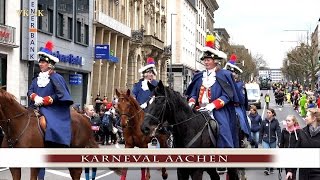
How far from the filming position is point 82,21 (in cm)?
4378

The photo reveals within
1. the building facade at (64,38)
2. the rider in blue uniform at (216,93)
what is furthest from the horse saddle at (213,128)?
the building facade at (64,38)

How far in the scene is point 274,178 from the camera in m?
16.5

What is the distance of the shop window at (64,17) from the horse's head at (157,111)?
101 ft

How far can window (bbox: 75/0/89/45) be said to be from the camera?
42969mm

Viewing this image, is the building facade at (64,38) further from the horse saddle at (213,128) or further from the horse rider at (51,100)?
the horse saddle at (213,128)

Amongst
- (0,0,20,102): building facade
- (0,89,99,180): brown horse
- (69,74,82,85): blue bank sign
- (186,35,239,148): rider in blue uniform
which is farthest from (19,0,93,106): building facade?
(186,35,239,148): rider in blue uniform

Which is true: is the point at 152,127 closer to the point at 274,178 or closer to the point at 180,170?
the point at 180,170

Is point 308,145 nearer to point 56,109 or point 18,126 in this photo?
point 56,109

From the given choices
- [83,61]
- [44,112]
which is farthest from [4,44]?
[44,112]

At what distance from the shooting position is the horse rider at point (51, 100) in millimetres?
10703

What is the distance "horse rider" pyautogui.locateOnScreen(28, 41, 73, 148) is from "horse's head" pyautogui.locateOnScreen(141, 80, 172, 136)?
2639mm

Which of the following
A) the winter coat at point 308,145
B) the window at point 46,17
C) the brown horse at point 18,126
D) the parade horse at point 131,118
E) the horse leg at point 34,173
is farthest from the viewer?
the window at point 46,17

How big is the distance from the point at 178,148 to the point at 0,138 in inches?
202

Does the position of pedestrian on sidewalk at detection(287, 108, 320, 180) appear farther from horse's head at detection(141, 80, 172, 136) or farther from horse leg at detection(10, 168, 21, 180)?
horse leg at detection(10, 168, 21, 180)
